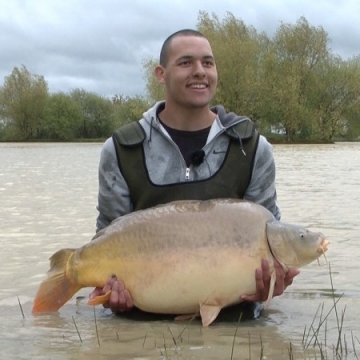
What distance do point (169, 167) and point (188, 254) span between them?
0.78m

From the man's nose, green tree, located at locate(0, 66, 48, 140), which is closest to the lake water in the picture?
the man's nose

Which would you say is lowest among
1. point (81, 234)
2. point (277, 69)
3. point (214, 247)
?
point (81, 234)

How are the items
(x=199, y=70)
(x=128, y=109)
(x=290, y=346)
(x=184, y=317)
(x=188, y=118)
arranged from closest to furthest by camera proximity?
(x=290, y=346) < (x=184, y=317) < (x=199, y=70) < (x=188, y=118) < (x=128, y=109)

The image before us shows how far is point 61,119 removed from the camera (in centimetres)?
6944

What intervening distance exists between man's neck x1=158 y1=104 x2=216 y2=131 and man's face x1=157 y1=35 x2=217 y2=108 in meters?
0.05

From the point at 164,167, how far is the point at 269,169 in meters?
0.62

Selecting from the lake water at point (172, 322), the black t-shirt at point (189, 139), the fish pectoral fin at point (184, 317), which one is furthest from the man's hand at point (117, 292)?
the black t-shirt at point (189, 139)

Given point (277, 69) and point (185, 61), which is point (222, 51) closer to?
point (277, 69)

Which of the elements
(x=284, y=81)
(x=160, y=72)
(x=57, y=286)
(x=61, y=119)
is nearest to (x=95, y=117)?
(x=61, y=119)

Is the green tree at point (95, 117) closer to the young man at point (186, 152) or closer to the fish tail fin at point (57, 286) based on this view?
the young man at point (186, 152)

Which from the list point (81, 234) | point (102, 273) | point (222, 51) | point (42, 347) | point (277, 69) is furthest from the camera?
point (277, 69)

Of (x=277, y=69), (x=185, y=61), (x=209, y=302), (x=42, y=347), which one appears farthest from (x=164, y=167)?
(x=277, y=69)

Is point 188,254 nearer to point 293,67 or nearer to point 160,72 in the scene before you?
point 160,72

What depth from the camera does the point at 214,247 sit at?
3.55 m
